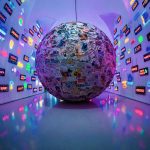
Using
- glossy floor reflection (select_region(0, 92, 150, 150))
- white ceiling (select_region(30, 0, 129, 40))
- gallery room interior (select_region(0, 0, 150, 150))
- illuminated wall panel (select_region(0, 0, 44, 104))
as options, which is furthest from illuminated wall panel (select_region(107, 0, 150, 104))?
illuminated wall panel (select_region(0, 0, 44, 104))

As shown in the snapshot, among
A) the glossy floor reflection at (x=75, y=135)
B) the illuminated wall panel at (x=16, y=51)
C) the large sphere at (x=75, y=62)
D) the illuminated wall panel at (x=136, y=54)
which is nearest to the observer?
the glossy floor reflection at (x=75, y=135)

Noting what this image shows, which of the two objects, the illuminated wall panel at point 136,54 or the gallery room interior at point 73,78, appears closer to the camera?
the gallery room interior at point 73,78

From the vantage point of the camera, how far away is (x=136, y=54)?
15.1 feet

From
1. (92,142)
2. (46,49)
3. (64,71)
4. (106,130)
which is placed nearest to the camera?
(92,142)

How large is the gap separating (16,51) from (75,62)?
2.35 m

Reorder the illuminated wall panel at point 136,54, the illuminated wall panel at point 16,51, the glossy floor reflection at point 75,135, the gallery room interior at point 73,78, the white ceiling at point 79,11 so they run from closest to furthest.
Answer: the glossy floor reflection at point 75,135 → the gallery room interior at point 73,78 → the illuminated wall panel at point 136,54 → the illuminated wall panel at point 16,51 → the white ceiling at point 79,11

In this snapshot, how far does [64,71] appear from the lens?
3352 mm

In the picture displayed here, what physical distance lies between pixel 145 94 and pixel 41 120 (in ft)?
8.12

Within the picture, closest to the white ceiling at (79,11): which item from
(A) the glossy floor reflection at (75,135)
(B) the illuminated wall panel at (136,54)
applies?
(B) the illuminated wall panel at (136,54)

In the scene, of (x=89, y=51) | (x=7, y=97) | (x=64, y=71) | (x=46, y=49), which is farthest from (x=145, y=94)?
(x=7, y=97)

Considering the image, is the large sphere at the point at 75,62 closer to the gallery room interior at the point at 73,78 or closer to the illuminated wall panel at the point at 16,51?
the gallery room interior at the point at 73,78

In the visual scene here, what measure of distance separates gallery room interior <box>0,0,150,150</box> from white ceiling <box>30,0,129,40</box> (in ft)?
0.12

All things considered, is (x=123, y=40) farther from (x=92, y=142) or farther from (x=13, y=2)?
(x=92, y=142)

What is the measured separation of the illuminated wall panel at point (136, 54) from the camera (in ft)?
12.9
